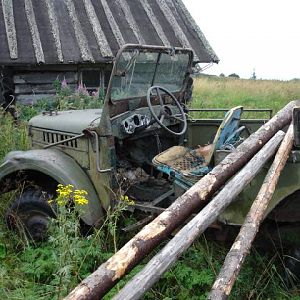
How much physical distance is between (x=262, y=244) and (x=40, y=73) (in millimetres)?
8986

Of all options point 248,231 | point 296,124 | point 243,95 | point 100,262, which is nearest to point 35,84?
point 100,262

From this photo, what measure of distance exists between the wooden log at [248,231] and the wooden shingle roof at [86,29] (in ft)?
26.0

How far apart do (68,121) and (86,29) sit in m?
7.46

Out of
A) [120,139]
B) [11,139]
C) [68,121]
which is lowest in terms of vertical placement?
[11,139]

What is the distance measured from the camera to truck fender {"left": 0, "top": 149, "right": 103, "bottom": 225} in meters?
4.46

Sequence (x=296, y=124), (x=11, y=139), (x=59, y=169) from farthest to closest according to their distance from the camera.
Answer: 1. (x=11, y=139)
2. (x=59, y=169)
3. (x=296, y=124)

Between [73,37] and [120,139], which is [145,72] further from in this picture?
[73,37]

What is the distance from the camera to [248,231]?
2.92 m

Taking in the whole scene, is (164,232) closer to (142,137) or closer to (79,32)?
(142,137)

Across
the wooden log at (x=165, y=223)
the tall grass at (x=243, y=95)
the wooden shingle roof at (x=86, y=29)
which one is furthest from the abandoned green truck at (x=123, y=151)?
the tall grass at (x=243, y=95)

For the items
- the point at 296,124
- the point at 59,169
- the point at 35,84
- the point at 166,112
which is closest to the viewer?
the point at 296,124

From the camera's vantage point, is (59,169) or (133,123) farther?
(133,123)

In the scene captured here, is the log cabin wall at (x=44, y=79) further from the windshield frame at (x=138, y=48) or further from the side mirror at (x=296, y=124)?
the side mirror at (x=296, y=124)

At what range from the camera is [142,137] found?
510 cm
